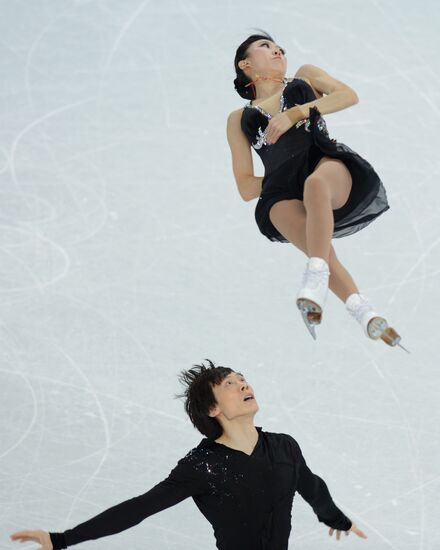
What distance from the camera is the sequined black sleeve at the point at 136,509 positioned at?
441cm

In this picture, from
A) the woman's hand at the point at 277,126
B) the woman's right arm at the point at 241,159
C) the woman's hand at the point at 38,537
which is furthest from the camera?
the woman's right arm at the point at 241,159

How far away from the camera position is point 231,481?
462cm

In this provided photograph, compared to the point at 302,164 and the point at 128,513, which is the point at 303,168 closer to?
the point at 302,164

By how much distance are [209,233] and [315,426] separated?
151cm

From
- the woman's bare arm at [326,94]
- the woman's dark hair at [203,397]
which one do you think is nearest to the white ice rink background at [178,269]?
the woman's dark hair at [203,397]

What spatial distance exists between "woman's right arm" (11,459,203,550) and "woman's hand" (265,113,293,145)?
1.30 metres

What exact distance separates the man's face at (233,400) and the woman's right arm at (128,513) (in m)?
0.24

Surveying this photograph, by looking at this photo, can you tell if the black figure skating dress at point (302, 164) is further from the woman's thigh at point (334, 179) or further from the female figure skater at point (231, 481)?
the female figure skater at point (231, 481)

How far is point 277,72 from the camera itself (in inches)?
204

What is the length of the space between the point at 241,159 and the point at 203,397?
100 cm

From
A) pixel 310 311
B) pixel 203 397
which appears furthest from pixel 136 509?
pixel 310 311

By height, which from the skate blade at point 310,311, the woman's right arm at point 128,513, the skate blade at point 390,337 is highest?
the skate blade at point 310,311

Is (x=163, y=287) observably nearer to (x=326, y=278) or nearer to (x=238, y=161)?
(x=238, y=161)

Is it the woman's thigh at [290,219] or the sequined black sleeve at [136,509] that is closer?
the sequined black sleeve at [136,509]
